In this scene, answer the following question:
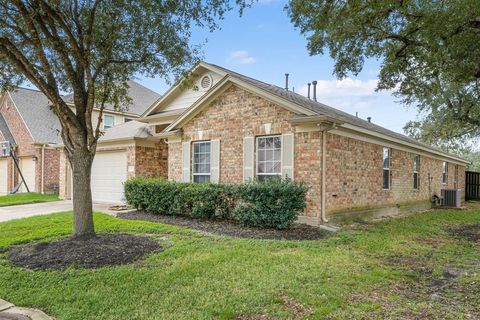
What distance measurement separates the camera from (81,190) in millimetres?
6754

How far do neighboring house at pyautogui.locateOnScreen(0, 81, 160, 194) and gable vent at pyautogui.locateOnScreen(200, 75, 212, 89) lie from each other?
6934 millimetres

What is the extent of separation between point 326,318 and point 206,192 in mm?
6785

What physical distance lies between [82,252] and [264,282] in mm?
3406

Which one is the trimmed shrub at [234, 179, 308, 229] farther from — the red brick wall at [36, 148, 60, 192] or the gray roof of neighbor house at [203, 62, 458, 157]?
the red brick wall at [36, 148, 60, 192]

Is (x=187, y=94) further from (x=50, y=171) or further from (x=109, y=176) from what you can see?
(x=50, y=171)

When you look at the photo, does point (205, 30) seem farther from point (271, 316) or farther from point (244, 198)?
point (271, 316)

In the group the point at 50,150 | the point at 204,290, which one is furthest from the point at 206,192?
the point at 50,150

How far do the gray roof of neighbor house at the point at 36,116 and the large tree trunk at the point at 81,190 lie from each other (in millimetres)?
15604

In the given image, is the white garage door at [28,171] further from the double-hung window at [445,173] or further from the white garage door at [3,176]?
the double-hung window at [445,173]

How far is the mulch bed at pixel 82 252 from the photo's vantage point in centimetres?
559

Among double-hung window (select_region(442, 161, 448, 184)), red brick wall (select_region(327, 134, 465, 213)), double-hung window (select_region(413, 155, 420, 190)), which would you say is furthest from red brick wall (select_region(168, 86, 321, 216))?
double-hung window (select_region(442, 161, 448, 184))

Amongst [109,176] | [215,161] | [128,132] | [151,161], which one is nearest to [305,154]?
[215,161]

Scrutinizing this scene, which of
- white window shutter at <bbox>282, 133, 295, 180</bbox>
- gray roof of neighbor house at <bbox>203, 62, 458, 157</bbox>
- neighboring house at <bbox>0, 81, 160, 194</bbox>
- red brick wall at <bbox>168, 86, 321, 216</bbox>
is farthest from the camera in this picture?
neighboring house at <bbox>0, 81, 160, 194</bbox>

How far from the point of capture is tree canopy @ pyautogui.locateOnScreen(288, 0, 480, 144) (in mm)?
7473
